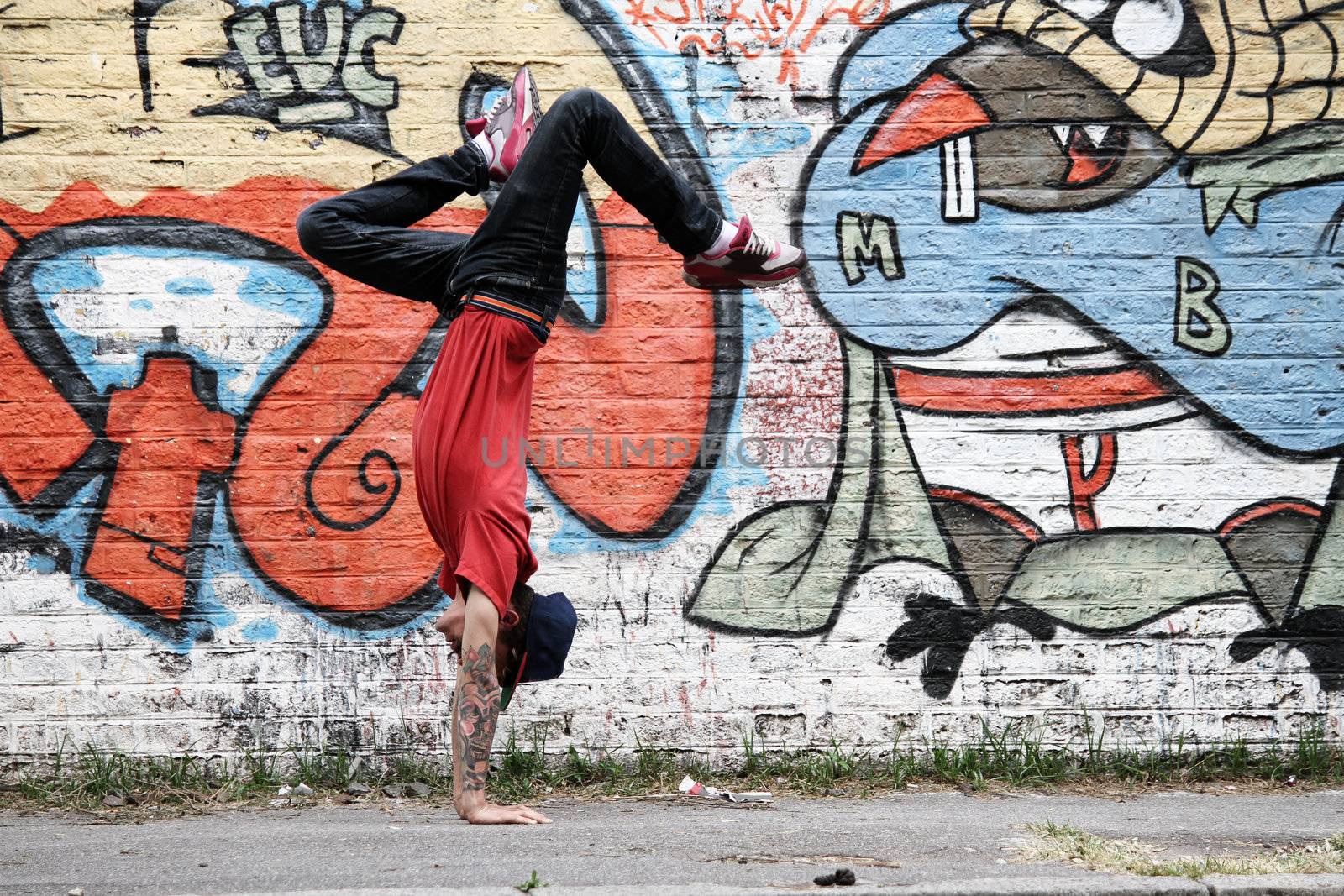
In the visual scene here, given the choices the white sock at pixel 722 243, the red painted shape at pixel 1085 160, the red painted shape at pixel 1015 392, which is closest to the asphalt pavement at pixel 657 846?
the red painted shape at pixel 1015 392

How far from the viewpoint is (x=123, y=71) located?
493 centimetres

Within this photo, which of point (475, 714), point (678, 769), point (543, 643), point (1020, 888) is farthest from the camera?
point (678, 769)

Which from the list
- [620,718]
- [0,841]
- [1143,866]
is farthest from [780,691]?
[0,841]

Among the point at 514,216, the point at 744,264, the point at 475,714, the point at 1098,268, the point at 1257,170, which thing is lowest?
the point at 475,714

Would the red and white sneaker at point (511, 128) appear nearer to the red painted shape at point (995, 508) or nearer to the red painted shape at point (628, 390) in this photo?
the red painted shape at point (628, 390)

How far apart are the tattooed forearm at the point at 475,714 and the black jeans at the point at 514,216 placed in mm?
1043

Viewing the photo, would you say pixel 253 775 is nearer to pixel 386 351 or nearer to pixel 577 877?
pixel 386 351

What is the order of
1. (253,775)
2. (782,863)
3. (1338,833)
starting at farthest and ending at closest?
1. (253,775)
2. (1338,833)
3. (782,863)

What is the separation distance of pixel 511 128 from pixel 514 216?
0.36 m

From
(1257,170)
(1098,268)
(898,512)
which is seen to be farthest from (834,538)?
(1257,170)

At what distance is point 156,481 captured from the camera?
495cm

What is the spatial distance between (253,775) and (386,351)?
1.81 metres

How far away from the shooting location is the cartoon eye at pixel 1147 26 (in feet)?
16.5

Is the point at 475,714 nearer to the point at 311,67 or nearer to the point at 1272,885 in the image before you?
the point at 1272,885
